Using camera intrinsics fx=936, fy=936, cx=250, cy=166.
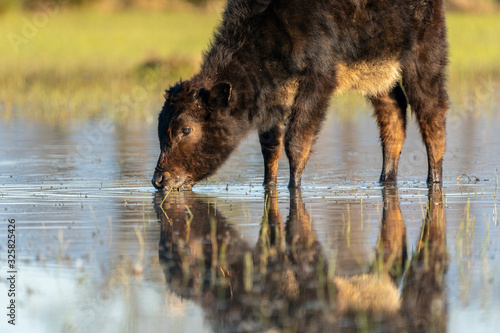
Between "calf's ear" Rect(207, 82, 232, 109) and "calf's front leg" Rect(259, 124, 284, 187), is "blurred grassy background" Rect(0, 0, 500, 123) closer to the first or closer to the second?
"calf's front leg" Rect(259, 124, 284, 187)

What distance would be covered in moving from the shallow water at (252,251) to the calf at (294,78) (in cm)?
42

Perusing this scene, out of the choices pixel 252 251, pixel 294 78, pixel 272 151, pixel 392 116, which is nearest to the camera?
pixel 252 251

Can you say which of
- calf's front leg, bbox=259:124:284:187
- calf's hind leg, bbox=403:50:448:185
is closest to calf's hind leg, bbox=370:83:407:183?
calf's hind leg, bbox=403:50:448:185

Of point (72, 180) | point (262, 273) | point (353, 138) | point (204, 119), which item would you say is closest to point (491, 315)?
point (262, 273)

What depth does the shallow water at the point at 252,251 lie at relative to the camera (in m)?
4.83

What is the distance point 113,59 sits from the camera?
94.9ft

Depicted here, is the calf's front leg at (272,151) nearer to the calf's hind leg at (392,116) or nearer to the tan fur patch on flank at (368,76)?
the tan fur patch on flank at (368,76)

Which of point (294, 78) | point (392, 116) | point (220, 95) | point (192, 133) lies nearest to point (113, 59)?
point (392, 116)

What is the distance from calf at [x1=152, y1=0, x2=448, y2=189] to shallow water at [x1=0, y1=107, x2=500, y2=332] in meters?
0.42

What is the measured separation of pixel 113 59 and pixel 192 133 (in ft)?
67.1

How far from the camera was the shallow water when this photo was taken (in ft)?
15.8

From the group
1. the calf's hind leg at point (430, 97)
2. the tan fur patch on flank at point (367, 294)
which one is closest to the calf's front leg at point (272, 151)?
the calf's hind leg at point (430, 97)

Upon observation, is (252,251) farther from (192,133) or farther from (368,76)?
(368,76)

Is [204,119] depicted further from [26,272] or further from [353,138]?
[353,138]
